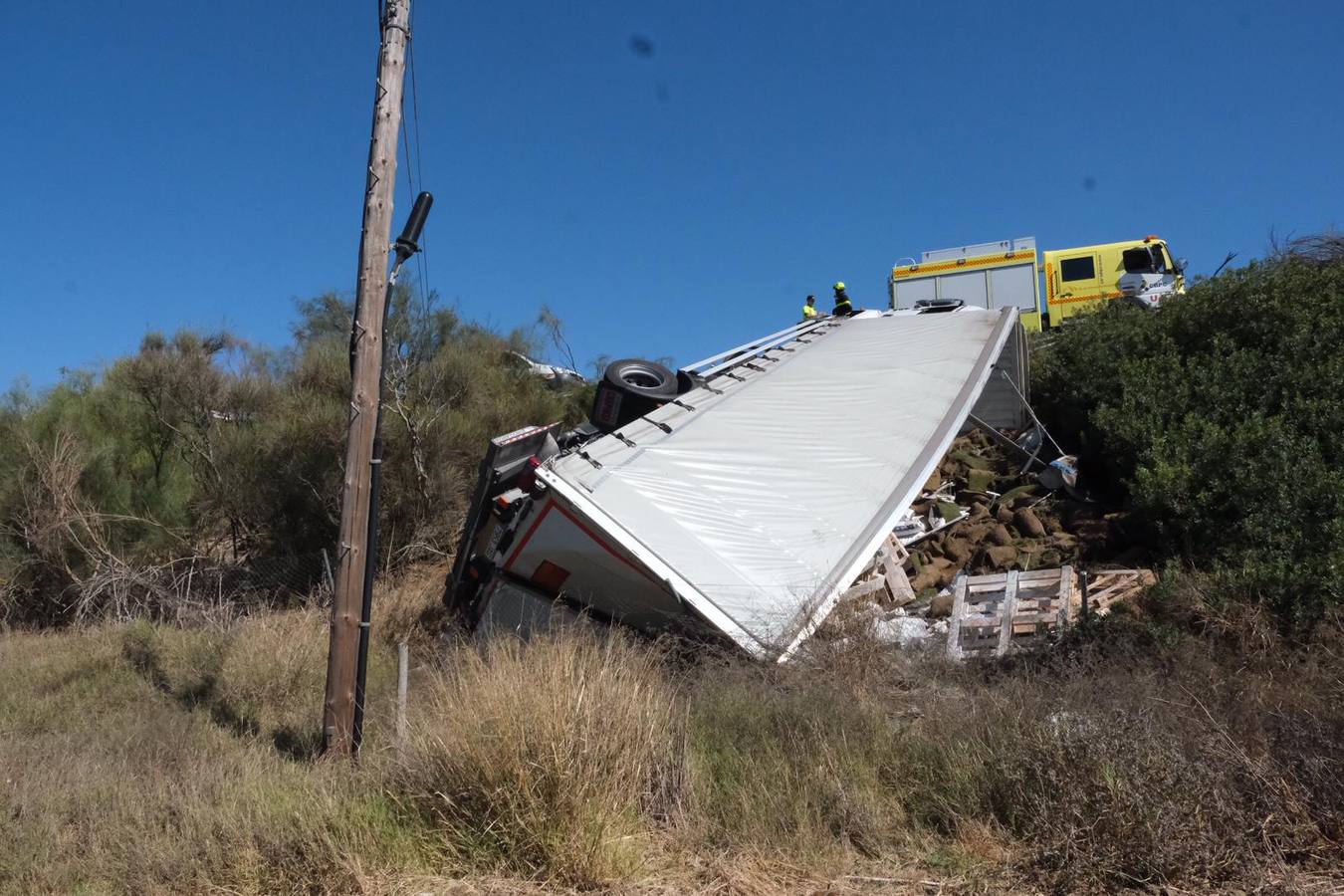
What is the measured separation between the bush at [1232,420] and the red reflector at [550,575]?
5.40 metres

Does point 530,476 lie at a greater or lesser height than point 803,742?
greater

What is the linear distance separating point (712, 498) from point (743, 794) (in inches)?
163

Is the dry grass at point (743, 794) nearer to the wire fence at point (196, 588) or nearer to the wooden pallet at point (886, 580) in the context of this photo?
the wooden pallet at point (886, 580)

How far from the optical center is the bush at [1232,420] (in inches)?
313

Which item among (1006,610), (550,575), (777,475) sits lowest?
(1006,610)

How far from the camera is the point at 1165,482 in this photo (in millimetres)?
9477

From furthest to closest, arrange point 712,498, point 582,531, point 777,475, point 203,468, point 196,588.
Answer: point 203,468 → point 196,588 → point 777,475 → point 712,498 → point 582,531

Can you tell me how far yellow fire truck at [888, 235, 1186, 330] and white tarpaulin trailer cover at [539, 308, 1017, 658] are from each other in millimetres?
10549

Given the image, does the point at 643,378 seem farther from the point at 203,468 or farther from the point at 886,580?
the point at 203,468

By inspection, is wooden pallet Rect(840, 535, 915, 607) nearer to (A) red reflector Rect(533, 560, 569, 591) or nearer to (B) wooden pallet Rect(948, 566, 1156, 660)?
→ (B) wooden pallet Rect(948, 566, 1156, 660)

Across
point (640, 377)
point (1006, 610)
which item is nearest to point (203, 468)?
point (640, 377)

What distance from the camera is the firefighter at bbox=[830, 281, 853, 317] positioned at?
1756cm

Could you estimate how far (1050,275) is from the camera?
76.2 ft

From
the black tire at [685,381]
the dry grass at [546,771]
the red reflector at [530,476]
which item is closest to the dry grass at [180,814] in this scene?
the dry grass at [546,771]
